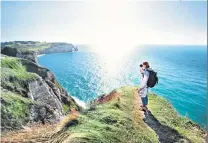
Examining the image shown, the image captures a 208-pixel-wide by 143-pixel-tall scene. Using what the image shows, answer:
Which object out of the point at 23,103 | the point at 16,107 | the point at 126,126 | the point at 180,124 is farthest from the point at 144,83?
the point at 16,107

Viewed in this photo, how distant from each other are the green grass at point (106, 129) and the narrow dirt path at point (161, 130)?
1.48 feet

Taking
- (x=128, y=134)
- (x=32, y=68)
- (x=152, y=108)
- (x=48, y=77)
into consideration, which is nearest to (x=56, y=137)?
(x=128, y=134)

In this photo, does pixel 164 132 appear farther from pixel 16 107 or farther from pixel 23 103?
pixel 16 107

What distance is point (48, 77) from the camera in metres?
30.4

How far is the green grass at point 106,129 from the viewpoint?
787cm

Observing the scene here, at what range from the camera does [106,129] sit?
8.88m

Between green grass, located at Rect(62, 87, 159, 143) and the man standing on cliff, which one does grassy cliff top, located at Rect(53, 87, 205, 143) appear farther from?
the man standing on cliff

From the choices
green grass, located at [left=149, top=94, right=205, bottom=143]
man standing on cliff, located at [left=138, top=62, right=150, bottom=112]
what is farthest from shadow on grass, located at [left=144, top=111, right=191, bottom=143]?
man standing on cliff, located at [left=138, top=62, right=150, bottom=112]

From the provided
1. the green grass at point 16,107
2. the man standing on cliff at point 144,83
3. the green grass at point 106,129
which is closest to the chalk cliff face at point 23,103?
the green grass at point 16,107

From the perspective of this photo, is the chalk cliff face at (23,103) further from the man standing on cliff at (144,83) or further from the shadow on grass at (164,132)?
the man standing on cliff at (144,83)

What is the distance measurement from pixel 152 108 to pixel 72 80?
276ft

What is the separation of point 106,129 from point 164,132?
377cm

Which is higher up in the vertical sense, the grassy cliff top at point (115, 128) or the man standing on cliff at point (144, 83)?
the man standing on cliff at point (144, 83)

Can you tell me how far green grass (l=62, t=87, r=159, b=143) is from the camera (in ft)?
25.8
